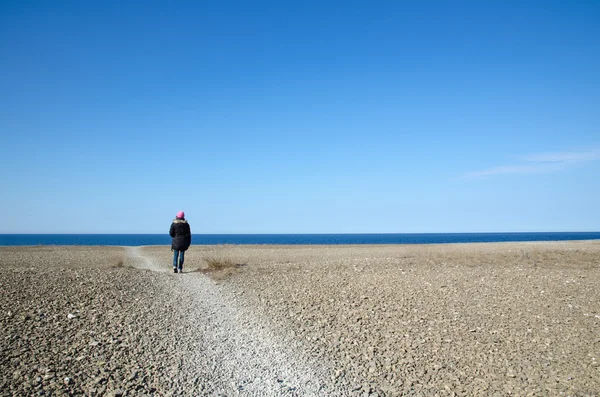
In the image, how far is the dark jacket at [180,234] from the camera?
731 inches

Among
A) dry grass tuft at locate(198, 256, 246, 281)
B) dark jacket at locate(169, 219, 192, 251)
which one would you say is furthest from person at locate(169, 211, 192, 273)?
dry grass tuft at locate(198, 256, 246, 281)

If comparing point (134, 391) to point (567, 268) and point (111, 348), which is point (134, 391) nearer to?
point (111, 348)

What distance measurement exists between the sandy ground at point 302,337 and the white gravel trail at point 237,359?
33mm

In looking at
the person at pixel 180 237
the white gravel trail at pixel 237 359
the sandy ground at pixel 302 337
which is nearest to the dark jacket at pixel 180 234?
the person at pixel 180 237

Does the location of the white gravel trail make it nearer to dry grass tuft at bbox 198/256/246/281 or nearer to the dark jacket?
dry grass tuft at bbox 198/256/246/281

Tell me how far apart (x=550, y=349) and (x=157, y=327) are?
28.8 feet

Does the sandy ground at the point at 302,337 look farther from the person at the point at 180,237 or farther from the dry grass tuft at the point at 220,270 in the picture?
the person at the point at 180,237

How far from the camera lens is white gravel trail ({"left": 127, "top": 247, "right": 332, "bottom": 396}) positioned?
21.8 feet

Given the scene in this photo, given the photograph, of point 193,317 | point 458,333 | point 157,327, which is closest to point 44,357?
point 157,327

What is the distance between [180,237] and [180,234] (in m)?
0.18

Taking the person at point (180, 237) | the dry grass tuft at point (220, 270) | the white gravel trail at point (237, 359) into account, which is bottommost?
the white gravel trail at point (237, 359)

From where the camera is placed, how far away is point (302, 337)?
8.98 metres

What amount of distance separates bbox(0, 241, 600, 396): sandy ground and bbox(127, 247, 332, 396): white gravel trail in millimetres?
33

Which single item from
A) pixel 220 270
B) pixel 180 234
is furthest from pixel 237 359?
pixel 180 234
